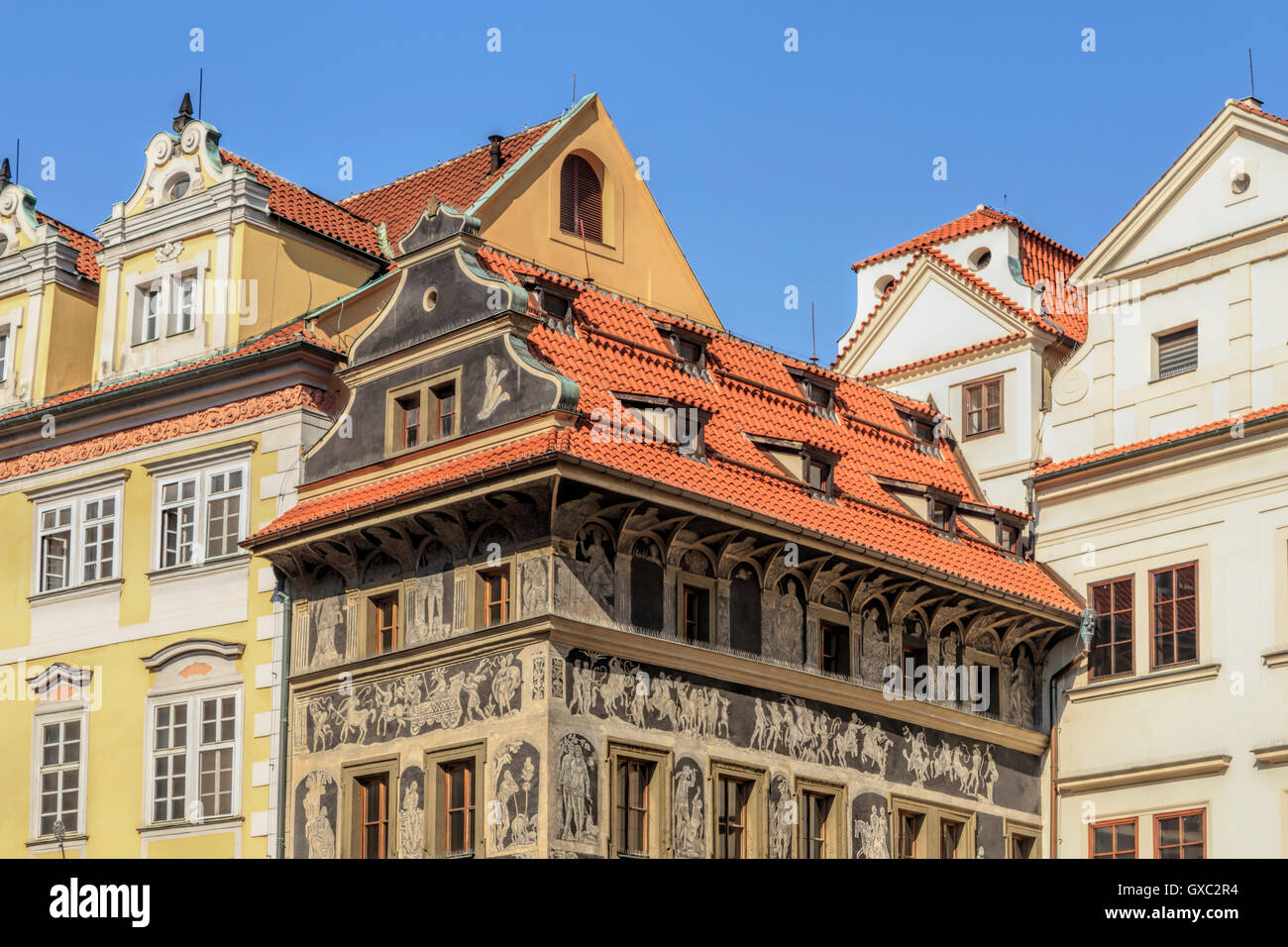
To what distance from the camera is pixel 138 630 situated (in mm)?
31359

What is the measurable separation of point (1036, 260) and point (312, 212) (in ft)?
41.7

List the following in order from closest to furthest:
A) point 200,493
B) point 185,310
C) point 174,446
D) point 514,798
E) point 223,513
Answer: point 514,798, point 223,513, point 200,493, point 174,446, point 185,310

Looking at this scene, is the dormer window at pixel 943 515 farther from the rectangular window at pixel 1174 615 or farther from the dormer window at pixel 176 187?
the dormer window at pixel 176 187

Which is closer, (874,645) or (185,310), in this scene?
(874,645)

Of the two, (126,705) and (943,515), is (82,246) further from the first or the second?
(943,515)

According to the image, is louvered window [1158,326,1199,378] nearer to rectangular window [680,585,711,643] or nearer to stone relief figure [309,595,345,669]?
rectangular window [680,585,711,643]

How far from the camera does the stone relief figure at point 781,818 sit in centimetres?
2948

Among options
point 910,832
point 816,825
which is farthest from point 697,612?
point 910,832

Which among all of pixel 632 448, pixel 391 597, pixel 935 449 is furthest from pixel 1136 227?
pixel 391 597

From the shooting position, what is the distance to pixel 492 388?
28672 millimetres

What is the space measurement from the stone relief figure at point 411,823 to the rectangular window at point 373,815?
1.06 ft

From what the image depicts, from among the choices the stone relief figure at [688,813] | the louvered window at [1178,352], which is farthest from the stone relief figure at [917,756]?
the louvered window at [1178,352]

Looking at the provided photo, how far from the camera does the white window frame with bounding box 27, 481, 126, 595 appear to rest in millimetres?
32125
